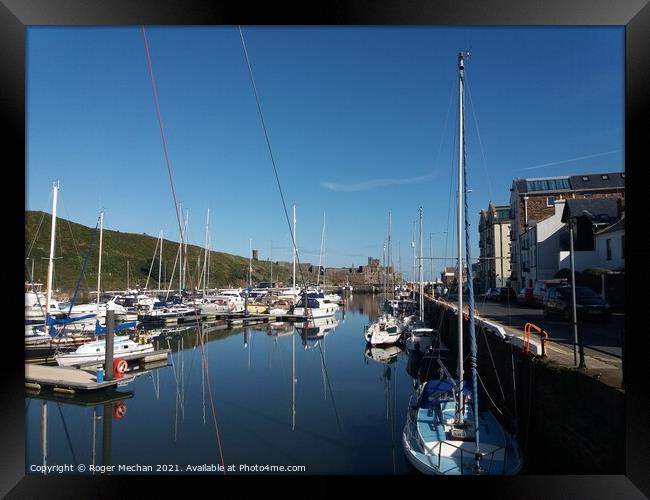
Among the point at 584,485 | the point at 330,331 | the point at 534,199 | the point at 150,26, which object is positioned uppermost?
the point at 534,199

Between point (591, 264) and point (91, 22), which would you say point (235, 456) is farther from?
point (591, 264)

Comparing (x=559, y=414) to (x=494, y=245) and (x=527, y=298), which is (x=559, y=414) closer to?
(x=527, y=298)

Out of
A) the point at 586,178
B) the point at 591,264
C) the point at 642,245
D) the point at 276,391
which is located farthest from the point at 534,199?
the point at 642,245

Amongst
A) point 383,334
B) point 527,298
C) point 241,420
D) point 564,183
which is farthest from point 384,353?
point 564,183

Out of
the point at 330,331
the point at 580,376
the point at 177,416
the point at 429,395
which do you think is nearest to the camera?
the point at 580,376

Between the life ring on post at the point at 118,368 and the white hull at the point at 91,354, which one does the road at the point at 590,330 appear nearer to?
the life ring on post at the point at 118,368

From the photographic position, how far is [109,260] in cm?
4081

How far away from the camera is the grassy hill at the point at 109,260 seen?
1748cm

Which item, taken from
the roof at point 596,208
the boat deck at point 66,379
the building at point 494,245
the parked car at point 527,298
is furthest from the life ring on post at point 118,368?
the building at point 494,245

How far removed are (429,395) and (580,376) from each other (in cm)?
304

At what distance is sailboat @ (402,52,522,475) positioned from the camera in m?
6.02

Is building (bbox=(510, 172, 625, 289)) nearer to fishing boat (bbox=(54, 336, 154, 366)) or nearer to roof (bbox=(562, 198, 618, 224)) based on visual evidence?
roof (bbox=(562, 198, 618, 224))

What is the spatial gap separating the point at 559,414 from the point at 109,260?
40.9 meters

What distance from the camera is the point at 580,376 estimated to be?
5766 mm
